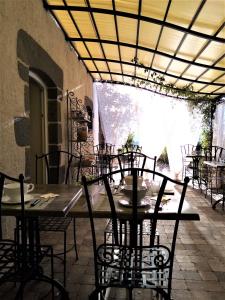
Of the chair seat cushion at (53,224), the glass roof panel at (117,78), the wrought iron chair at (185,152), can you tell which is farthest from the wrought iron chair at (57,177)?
the wrought iron chair at (185,152)

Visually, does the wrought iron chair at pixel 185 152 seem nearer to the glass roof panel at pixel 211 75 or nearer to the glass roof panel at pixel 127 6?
the glass roof panel at pixel 211 75

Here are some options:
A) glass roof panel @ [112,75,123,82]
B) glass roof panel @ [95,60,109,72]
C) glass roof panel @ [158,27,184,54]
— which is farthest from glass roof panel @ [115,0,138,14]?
glass roof panel @ [112,75,123,82]

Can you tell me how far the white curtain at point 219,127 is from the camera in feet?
19.7

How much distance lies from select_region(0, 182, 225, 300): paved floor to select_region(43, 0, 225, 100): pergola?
2283 mm

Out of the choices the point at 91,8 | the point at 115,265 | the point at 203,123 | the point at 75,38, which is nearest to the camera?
the point at 115,265

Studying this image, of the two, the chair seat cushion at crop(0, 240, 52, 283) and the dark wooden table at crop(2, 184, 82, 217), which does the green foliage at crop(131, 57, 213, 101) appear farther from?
the chair seat cushion at crop(0, 240, 52, 283)

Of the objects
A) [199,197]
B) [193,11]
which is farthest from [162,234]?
[193,11]

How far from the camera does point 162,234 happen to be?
2.97 meters

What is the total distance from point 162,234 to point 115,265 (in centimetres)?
174

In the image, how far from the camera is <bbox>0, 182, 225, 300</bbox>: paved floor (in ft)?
6.05

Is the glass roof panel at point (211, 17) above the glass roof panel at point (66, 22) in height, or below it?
below

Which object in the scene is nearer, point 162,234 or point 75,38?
point 162,234

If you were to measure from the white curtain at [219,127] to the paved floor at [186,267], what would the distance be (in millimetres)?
3119

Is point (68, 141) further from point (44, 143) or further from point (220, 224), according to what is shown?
point (220, 224)
